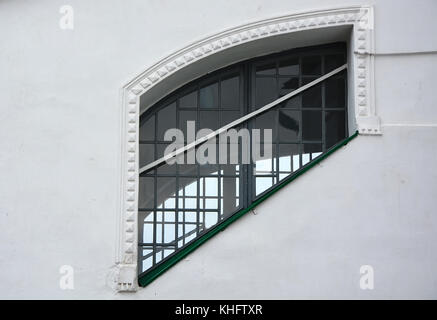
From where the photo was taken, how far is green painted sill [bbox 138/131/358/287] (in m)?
9.67

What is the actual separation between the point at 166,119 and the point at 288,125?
1.40 meters

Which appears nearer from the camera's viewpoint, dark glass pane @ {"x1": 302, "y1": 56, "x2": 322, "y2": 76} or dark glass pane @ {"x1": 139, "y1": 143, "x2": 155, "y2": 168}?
dark glass pane @ {"x1": 139, "y1": 143, "x2": 155, "y2": 168}

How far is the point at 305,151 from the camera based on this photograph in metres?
10.4

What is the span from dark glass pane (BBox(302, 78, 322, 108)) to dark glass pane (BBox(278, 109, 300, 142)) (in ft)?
0.53

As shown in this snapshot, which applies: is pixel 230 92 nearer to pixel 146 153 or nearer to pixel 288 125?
pixel 288 125

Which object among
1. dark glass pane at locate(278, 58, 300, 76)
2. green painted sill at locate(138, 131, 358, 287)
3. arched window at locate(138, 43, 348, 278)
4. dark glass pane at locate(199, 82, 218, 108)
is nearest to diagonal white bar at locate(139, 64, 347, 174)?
arched window at locate(138, 43, 348, 278)

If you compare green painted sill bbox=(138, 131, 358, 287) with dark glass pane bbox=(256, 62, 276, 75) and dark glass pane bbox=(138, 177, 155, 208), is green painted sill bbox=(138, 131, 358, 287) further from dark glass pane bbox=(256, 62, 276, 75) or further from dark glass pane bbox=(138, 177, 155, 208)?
dark glass pane bbox=(256, 62, 276, 75)

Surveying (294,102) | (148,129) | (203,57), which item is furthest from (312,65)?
(148,129)

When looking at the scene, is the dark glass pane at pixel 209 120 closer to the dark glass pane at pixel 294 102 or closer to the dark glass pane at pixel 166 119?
the dark glass pane at pixel 166 119

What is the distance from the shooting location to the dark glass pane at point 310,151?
10.4 metres

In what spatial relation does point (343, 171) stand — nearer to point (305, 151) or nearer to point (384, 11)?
point (305, 151)

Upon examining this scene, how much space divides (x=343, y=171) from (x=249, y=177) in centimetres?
111

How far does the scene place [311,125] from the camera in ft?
34.4
